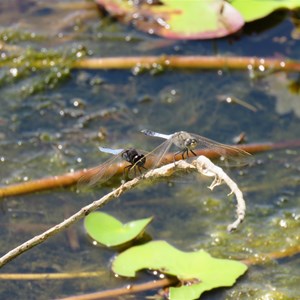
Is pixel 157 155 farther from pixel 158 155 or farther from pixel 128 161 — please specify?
pixel 128 161

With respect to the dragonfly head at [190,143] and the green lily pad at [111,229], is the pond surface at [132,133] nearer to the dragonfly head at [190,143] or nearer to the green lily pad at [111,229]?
the green lily pad at [111,229]

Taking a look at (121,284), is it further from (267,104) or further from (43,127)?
(267,104)

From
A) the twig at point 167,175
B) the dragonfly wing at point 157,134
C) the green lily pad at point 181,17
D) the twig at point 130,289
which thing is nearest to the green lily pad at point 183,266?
the twig at point 130,289

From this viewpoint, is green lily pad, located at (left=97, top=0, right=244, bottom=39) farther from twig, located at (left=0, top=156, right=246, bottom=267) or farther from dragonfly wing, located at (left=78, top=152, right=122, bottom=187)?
twig, located at (left=0, top=156, right=246, bottom=267)

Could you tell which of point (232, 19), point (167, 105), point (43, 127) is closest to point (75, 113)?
point (43, 127)

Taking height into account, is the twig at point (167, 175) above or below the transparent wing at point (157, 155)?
above
